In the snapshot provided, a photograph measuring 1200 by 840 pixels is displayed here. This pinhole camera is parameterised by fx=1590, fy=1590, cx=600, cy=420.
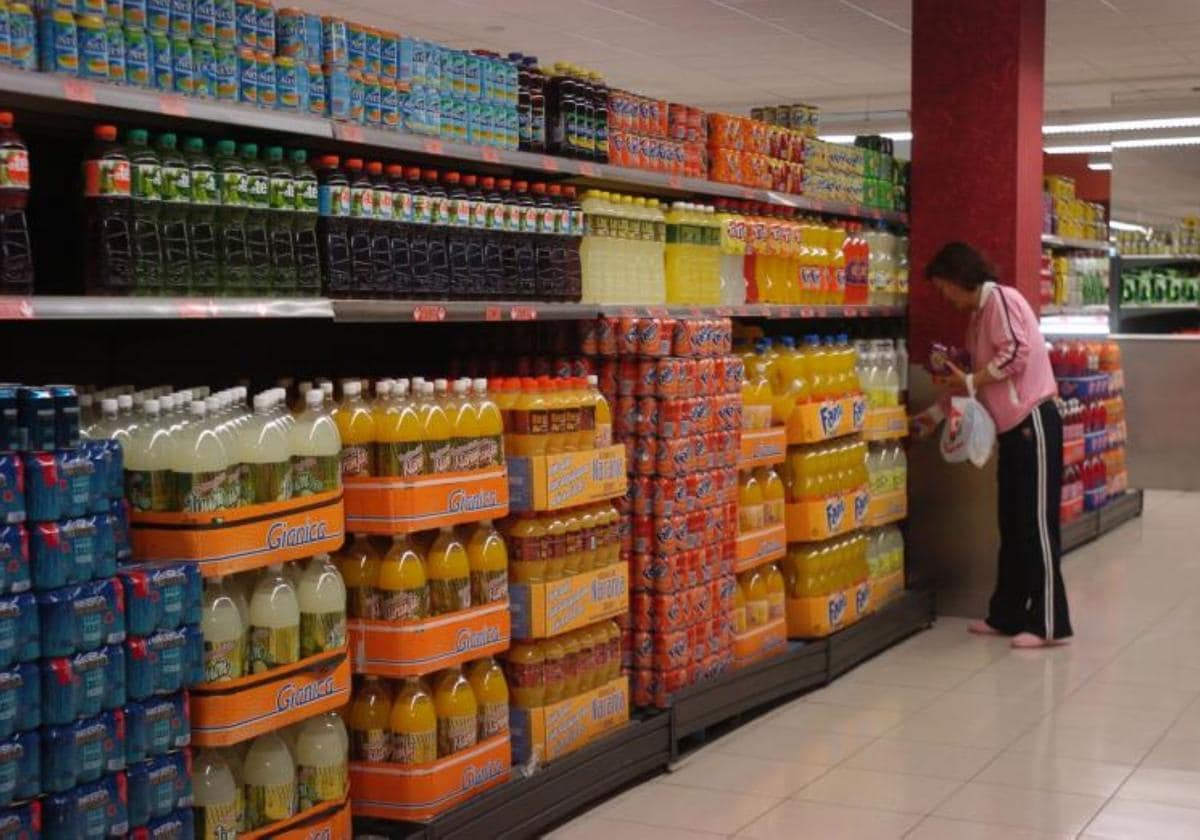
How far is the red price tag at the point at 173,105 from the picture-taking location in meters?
3.60

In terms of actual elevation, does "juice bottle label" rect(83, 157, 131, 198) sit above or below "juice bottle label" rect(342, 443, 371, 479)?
above

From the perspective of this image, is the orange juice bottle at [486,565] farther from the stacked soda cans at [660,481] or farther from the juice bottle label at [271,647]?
the stacked soda cans at [660,481]

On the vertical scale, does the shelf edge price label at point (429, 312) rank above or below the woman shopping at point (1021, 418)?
above

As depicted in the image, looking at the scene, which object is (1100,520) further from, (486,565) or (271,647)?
(271,647)

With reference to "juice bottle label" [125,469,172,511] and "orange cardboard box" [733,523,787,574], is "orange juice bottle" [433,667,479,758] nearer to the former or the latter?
"juice bottle label" [125,469,172,511]

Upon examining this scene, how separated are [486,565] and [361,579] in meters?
→ 0.42

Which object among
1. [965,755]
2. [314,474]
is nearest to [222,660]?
[314,474]

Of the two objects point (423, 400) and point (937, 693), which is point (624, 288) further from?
point (937, 693)

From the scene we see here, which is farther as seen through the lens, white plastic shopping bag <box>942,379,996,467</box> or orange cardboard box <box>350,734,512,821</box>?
white plastic shopping bag <box>942,379,996,467</box>

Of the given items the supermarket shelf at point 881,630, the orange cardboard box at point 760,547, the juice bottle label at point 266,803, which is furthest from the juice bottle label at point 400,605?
the supermarket shelf at point 881,630

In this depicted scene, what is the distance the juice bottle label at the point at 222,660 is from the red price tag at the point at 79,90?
1.21 meters

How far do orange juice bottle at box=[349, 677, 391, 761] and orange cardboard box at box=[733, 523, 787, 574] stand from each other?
205 cm

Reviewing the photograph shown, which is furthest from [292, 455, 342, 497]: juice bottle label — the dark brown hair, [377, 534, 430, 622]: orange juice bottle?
the dark brown hair

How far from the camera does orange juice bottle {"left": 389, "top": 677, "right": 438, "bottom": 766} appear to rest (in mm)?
4277
